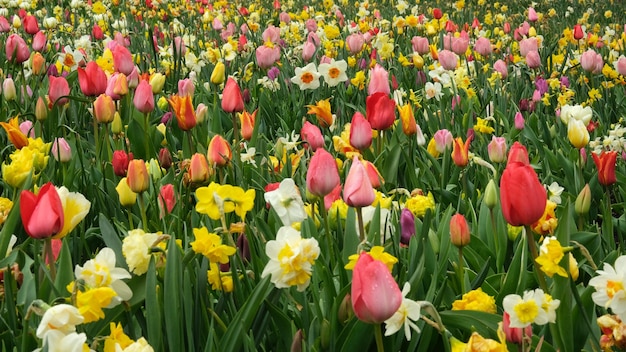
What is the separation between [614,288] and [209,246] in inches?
24.9

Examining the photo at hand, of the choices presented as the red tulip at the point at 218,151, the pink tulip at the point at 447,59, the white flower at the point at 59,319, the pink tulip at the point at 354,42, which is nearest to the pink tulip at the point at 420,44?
the pink tulip at the point at 354,42

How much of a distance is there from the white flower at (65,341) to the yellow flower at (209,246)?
1.10ft

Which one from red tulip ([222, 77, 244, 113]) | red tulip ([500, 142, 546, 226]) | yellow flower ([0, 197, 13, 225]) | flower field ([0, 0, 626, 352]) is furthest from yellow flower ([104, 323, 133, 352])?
red tulip ([222, 77, 244, 113])

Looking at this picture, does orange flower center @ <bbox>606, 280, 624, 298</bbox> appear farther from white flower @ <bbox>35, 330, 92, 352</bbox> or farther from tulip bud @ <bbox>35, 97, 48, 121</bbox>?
tulip bud @ <bbox>35, 97, 48, 121</bbox>

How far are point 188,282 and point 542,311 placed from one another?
60cm

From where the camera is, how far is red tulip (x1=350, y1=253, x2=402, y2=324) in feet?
3.19

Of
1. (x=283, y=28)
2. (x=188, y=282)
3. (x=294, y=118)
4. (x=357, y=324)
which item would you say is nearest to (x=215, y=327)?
(x=188, y=282)

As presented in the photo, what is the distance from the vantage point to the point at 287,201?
1547 mm

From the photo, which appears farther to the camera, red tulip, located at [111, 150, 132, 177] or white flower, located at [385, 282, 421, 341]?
red tulip, located at [111, 150, 132, 177]

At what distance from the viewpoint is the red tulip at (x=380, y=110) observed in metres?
2.20

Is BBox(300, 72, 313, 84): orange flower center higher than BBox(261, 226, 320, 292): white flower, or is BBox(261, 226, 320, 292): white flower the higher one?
BBox(261, 226, 320, 292): white flower

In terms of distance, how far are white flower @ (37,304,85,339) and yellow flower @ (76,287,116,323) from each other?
9cm

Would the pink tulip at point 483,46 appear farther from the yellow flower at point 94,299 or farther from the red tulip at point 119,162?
the yellow flower at point 94,299

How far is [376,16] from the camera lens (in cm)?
738
